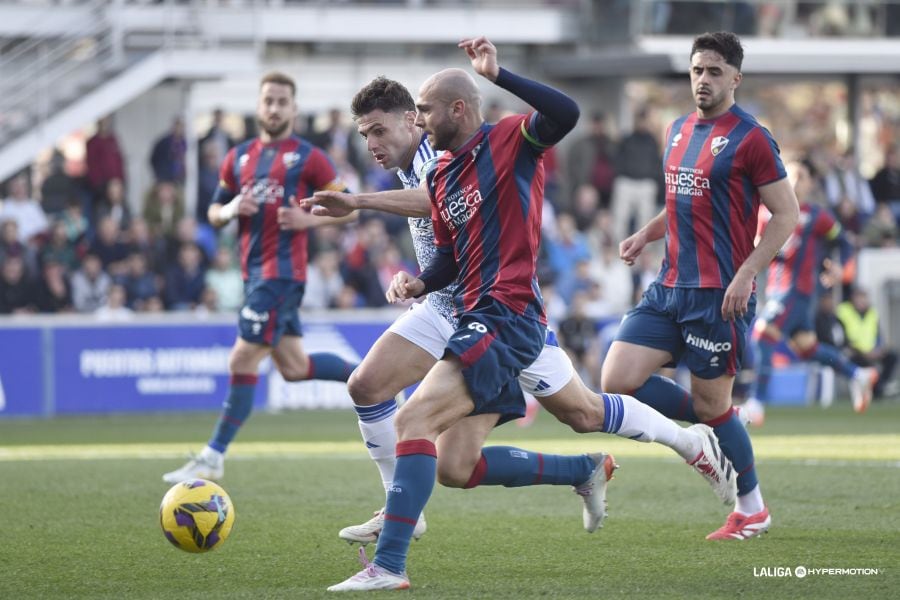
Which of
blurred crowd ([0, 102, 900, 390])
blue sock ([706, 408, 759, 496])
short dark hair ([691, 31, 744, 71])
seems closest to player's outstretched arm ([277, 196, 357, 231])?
short dark hair ([691, 31, 744, 71])

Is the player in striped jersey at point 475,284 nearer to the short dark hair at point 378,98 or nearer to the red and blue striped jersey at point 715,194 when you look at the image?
the short dark hair at point 378,98

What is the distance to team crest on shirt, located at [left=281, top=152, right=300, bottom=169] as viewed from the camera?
34.2ft

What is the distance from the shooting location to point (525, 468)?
6844mm

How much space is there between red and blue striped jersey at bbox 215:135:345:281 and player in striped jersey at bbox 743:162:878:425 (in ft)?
18.2

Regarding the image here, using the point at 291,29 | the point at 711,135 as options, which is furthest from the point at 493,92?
the point at 711,135

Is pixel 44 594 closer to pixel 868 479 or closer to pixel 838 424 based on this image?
pixel 868 479

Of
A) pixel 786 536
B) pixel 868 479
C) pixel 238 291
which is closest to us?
pixel 786 536

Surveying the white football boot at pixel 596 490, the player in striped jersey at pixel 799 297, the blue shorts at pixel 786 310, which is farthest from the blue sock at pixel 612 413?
the blue shorts at pixel 786 310

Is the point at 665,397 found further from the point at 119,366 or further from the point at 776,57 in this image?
the point at 776,57

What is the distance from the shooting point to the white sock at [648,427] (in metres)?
7.02

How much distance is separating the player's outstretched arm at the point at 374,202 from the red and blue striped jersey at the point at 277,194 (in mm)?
3645

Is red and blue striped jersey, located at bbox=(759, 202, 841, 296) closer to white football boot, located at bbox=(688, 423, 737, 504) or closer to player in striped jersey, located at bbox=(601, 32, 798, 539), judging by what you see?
player in striped jersey, located at bbox=(601, 32, 798, 539)

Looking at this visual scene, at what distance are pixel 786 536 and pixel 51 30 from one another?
52.1ft

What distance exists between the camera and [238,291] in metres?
18.4
